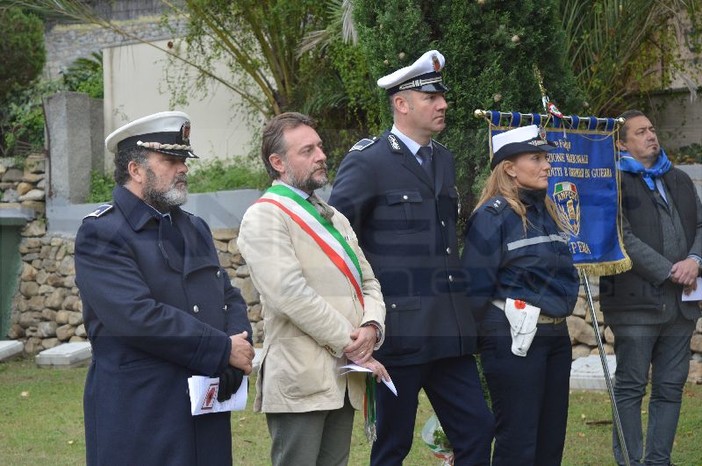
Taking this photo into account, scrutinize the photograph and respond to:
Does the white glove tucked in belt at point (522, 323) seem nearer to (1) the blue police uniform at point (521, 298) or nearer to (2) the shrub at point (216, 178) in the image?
(1) the blue police uniform at point (521, 298)

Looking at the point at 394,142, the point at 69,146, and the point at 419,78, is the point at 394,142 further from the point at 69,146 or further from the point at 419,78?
the point at 69,146

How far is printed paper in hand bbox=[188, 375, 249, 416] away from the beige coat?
0.22m

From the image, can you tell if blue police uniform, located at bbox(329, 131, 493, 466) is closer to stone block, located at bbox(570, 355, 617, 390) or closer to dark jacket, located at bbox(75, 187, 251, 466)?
dark jacket, located at bbox(75, 187, 251, 466)

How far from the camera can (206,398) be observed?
4062 mm

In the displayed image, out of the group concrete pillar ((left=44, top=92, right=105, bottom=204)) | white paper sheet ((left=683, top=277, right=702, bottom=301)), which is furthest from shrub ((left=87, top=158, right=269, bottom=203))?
white paper sheet ((left=683, top=277, right=702, bottom=301))

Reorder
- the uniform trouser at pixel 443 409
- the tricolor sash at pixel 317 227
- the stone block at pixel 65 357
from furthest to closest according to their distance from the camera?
1. the stone block at pixel 65 357
2. the uniform trouser at pixel 443 409
3. the tricolor sash at pixel 317 227

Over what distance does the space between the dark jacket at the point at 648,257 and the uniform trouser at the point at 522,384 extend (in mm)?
1015

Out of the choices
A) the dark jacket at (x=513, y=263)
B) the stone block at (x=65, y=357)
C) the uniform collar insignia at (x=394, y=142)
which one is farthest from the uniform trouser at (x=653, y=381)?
the stone block at (x=65, y=357)

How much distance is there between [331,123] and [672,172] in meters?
6.04

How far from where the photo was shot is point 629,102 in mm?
10336

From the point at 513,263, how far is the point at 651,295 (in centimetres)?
129

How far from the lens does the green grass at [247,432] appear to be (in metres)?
6.73

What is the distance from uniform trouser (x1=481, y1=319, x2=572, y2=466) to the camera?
4980 mm

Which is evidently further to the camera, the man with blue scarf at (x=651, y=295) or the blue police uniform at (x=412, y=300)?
the man with blue scarf at (x=651, y=295)
